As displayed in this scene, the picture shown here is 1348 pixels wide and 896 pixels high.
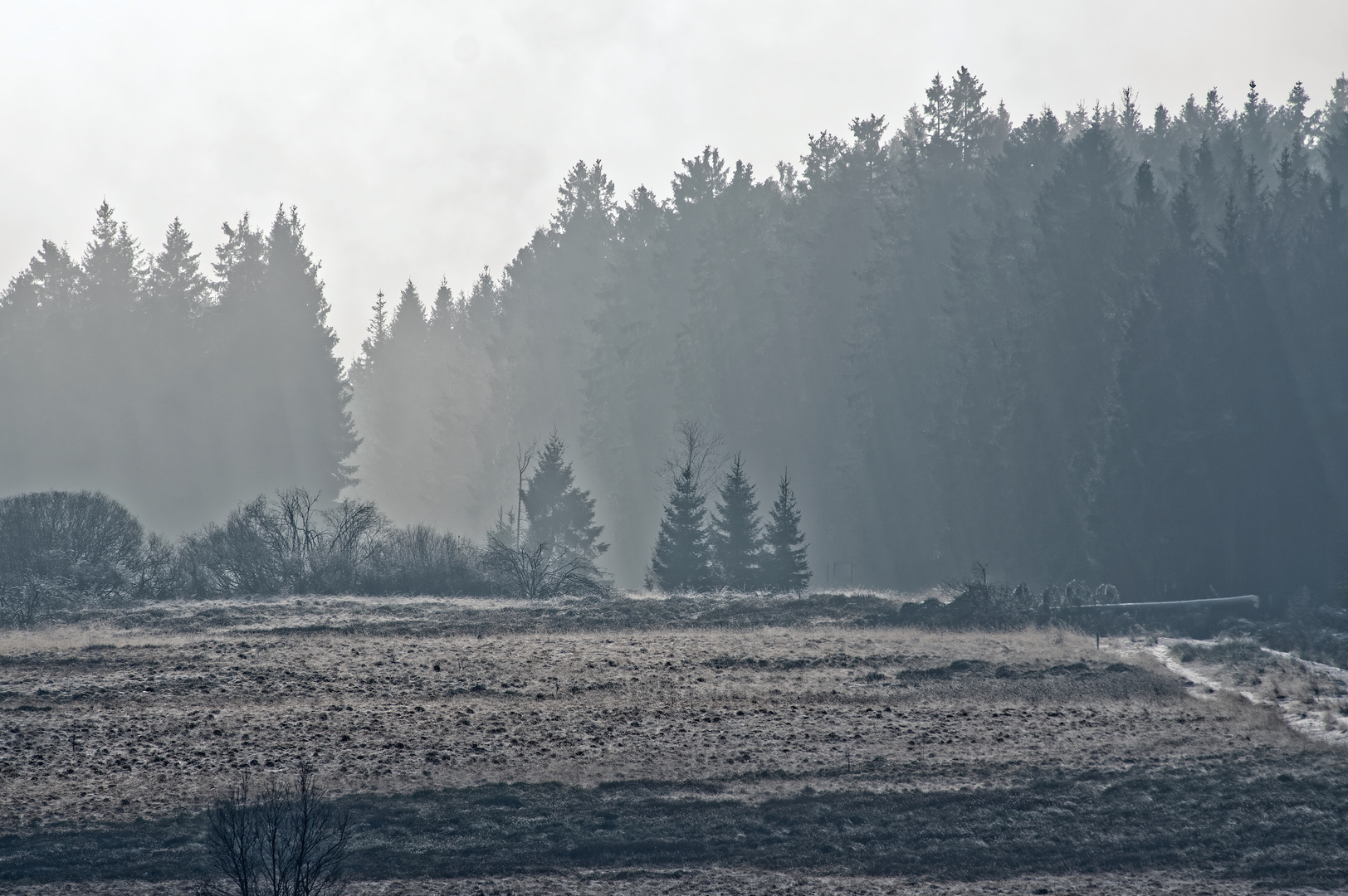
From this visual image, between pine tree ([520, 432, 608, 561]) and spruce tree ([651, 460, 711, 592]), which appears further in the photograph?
pine tree ([520, 432, 608, 561])

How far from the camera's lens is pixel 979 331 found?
6481 centimetres

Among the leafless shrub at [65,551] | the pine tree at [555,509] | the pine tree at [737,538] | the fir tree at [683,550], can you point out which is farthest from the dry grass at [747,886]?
the pine tree at [555,509]

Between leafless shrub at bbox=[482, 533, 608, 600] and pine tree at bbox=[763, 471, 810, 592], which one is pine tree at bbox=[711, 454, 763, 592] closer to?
pine tree at bbox=[763, 471, 810, 592]

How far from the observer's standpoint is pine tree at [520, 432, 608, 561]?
5653 centimetres

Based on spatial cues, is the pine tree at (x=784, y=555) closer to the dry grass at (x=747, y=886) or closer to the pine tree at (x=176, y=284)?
the dry grass at (x=747, y=886)

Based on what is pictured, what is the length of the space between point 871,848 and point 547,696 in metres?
9.41

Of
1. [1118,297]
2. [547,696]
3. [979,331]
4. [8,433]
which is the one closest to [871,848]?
[547,696]

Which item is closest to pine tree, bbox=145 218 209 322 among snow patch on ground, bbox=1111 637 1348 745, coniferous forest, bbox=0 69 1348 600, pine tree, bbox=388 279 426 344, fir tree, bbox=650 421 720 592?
coniferous forest, bbox=0 69 1348 600

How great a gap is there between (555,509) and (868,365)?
79.5ft

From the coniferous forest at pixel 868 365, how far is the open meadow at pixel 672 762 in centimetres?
2109

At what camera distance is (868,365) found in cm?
7000

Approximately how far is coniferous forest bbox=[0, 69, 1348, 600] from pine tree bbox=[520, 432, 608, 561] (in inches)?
9.5

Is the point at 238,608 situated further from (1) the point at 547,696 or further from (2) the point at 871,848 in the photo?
(2) the point at 871,848

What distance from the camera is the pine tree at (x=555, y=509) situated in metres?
56.5
